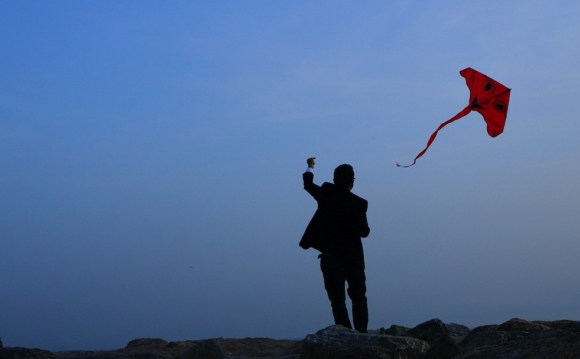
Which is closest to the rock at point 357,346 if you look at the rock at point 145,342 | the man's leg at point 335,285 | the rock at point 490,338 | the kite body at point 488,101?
the rock at point 490,338

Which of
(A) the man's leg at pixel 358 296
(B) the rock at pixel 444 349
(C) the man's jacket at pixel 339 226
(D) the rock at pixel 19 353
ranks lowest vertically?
(B) the rock at pixel 444 349

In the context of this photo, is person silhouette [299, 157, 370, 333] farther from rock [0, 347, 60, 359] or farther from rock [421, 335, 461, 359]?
rock [0, 347, 60, 359]

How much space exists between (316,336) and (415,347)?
757 millimetres

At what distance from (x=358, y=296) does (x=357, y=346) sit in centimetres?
199

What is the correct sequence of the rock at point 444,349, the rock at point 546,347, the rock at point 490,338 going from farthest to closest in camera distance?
the rock at point 490,338, the rock at point 444,349, the rock at point 546,347

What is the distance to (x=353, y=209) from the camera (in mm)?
7527

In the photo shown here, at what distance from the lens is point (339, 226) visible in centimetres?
753

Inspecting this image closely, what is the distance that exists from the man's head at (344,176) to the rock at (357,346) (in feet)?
6.42

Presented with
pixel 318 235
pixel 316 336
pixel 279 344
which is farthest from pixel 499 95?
pixel 316 336

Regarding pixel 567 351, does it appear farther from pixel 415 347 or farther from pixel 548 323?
pixel 548 323

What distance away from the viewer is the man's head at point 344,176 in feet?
25.0

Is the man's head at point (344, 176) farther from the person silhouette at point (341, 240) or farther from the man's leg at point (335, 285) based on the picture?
the man's leg at point (335, 285)

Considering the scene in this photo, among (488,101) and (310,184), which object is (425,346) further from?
(488,101)

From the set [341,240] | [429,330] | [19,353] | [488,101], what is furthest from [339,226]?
[488,101]
